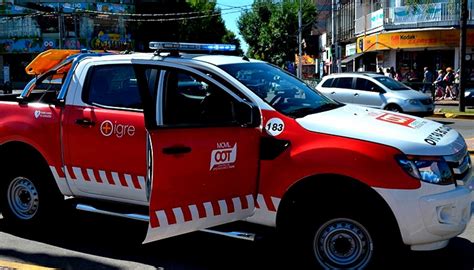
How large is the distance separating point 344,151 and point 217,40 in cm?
6548

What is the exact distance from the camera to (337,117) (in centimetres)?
442

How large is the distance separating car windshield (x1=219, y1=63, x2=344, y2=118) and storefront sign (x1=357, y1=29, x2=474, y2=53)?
2754 cm

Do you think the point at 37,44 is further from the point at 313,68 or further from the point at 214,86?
the point at 214,86

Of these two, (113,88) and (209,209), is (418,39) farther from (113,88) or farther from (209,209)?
→ (209,209)

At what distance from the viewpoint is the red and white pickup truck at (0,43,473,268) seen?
3.90 m

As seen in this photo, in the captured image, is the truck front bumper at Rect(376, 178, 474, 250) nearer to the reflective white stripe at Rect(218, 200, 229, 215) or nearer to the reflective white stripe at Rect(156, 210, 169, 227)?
the reflective white stripe at Rect(218, 200, 229, 215)

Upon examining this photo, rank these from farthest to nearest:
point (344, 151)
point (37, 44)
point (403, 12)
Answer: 1. point (37, 44)
2. point (403, 12)
3. point (344, 151)

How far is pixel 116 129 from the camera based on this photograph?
480 centimetres

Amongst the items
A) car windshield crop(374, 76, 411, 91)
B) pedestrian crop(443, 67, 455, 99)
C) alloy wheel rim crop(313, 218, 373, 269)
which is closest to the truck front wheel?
alloy wheel rim crop(313, 218, 373, 269)

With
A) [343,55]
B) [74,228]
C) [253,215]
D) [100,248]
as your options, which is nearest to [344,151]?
[253,215]

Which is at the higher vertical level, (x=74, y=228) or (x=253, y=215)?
(x=253, y=215)

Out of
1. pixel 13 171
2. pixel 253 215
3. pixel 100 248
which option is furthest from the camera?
pixel 13 171

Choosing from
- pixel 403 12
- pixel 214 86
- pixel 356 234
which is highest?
pixel 403 12

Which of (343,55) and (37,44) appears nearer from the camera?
(343,55)
